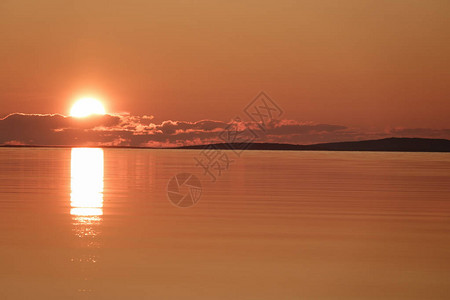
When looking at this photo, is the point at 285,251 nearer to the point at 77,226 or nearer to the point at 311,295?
the point at 311,295

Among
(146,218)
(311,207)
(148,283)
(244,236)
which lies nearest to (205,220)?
(146,218)

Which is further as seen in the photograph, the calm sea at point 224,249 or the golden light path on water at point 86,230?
the golden light path on water at point 86,230

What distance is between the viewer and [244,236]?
13.0 metres

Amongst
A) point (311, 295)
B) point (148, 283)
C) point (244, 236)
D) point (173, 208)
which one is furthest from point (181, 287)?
point (173, 208)

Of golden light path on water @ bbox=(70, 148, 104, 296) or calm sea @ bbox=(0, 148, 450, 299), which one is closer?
calm sea @ bbox=(0, 148, 450, 299)

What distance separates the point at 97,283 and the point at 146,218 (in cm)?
709

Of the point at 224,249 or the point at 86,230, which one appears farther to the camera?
the point at 86,230

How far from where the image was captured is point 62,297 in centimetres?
812

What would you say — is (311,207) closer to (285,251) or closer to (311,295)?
(285,251)

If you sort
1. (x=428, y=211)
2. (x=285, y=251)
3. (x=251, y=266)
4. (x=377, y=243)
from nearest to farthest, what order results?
(x=251, y=266), (x=285, y=251), (x=377, y=243), (x=428, y=211)

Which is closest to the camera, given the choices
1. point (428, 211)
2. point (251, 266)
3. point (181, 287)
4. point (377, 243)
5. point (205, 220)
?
point (181, 287)

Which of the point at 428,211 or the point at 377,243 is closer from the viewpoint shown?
the point at 377,243

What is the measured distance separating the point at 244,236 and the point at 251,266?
9.56 feet

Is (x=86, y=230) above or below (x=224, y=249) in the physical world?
above
